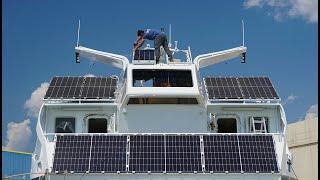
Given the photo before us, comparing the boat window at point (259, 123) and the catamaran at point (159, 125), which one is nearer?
the catamaran at point (159, 125)

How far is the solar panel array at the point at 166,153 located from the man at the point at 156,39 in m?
4.44

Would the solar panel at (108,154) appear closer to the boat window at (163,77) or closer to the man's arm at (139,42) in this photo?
the boat window at (163,77)

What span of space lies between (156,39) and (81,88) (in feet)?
12.1

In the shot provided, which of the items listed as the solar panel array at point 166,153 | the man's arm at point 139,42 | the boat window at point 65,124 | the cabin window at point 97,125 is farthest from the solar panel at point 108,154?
the man's arm at point 139,42


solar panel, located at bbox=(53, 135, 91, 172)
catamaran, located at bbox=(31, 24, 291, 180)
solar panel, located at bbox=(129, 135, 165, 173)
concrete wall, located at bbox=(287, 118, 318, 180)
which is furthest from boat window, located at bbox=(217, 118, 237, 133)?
concrete wall, located at bbox=(287, 118, 318, 180)

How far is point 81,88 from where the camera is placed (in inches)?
788

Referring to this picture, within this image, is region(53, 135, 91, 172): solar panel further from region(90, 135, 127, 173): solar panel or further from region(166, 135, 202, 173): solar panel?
region(166, 135, 202, 173): solar panel

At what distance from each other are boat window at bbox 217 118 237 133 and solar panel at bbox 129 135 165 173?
4.79 meters

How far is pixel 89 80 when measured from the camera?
70.3 ft

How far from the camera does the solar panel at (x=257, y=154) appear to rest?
15273 millimetres

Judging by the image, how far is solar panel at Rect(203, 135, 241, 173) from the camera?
49.7 ft

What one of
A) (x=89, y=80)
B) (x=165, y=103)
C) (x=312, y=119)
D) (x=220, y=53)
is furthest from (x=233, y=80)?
(x=312, y=119)

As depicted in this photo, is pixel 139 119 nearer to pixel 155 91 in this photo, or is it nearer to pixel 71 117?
pixel 155 91

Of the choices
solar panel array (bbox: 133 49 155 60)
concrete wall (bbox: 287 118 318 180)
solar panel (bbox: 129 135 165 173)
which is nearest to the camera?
solar panel (bbox: 129 135 165 173)
